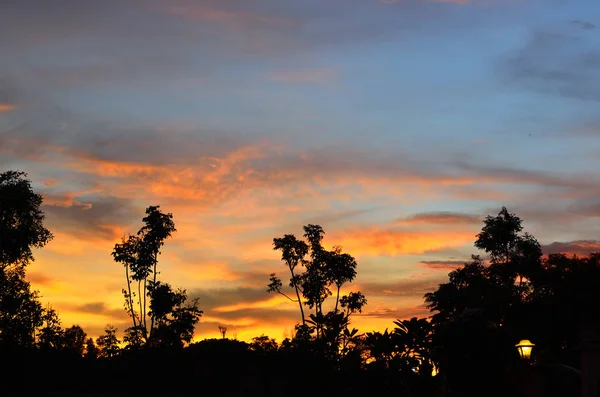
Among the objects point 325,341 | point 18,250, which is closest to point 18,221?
point 18,250

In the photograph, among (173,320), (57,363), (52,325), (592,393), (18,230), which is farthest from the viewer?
(173,320)

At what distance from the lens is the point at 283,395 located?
151 ft

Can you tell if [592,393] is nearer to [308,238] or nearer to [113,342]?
[308,238]

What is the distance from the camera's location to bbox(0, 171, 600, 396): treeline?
28719 millimetres

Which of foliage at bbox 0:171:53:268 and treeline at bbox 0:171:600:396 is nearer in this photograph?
treeline at bbox 0:171:600:396

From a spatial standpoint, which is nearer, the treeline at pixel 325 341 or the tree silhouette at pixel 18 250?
the treeline at pixel 325 341

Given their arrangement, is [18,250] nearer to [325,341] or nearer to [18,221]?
[18,221]

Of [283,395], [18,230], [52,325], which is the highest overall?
[18,230]

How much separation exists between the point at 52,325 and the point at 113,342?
39.0 metres

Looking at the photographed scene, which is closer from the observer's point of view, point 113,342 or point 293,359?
point 293,359

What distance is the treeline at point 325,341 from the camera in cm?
2872

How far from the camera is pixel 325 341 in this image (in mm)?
51875

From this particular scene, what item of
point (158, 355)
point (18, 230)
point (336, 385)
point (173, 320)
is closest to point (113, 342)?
point (173, 320)

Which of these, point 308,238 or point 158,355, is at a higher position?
point 308,238
